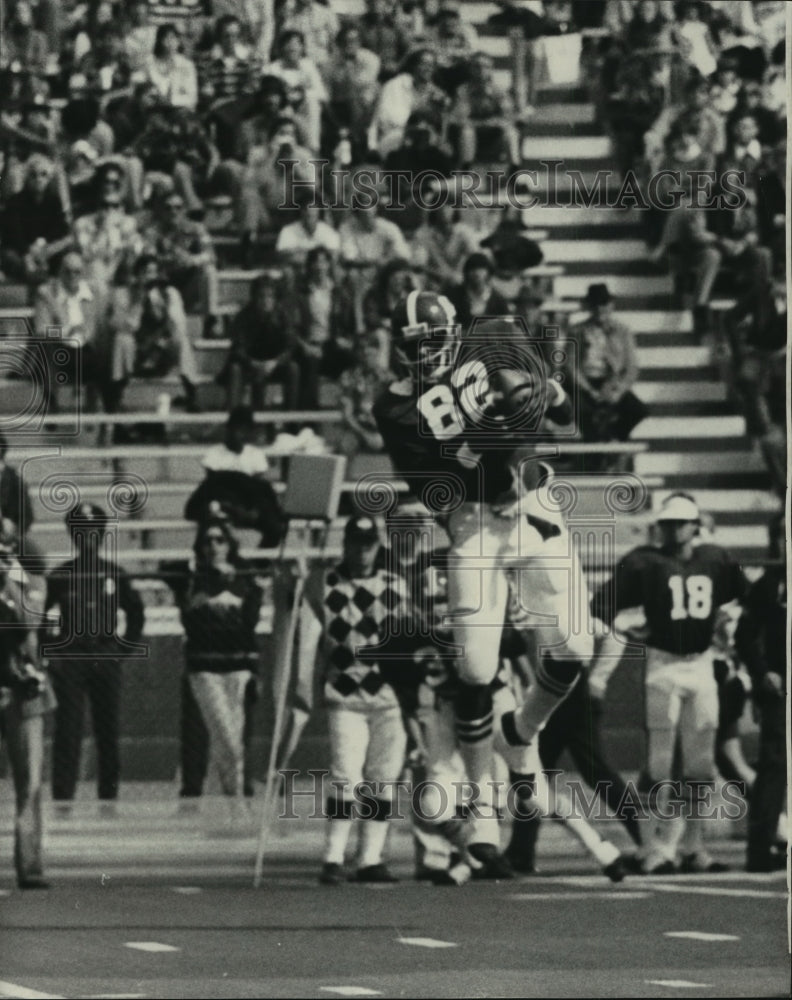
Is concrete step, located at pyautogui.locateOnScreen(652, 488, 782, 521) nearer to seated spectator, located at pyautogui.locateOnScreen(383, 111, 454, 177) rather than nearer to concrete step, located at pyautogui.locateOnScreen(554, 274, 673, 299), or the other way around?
concrete step, located at pyautogui.locateOnScreen(554, 274, 673, 299)

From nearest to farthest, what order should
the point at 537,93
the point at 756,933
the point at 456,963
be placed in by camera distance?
1. the point at 456,963
2. the point at 756,933
3. the point at 537,93

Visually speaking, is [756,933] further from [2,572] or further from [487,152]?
[487,152]

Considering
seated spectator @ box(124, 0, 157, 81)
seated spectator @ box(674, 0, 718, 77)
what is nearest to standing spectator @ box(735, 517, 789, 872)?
seated spectator @ box(124, 0, 157, 81)

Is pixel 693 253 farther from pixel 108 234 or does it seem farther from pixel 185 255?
pixel 108 234

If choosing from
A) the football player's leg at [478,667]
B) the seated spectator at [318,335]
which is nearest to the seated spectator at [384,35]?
the seated spectator at [318,335]

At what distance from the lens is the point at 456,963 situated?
772cm

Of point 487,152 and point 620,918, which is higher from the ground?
point 487,152

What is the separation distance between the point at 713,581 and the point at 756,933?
215cm

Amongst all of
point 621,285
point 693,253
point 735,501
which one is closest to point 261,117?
point 621,285

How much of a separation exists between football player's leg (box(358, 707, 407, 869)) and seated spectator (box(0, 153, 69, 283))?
16.4ft

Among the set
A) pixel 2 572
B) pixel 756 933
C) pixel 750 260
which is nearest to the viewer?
pixel 756 933

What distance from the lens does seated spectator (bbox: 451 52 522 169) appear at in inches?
574

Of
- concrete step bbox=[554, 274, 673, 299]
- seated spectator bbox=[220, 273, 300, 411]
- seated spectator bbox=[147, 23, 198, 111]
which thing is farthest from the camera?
seated spectator bbox=[147, 23, 198, 111]

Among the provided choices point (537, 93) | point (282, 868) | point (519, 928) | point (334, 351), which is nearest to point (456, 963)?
point (519, 928)
